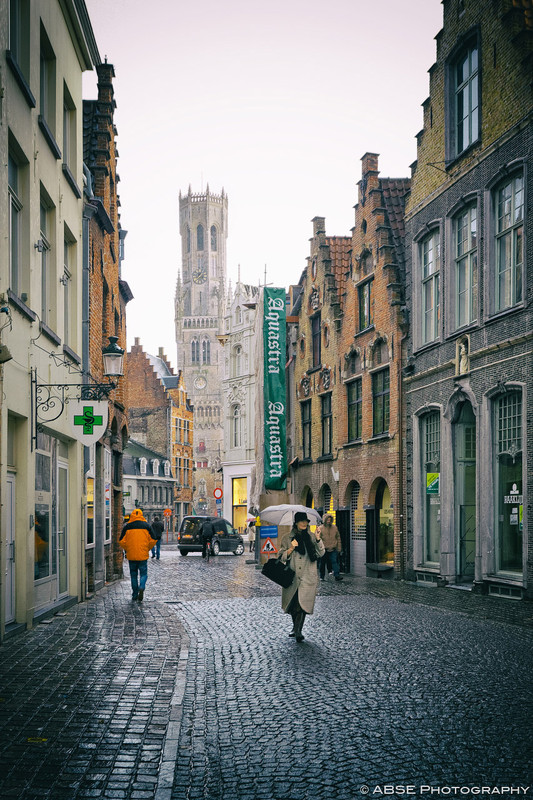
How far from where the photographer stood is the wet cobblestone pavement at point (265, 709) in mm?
5469

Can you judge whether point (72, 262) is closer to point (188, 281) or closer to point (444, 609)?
point (444, 609)

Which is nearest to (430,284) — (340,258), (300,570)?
(340,258)

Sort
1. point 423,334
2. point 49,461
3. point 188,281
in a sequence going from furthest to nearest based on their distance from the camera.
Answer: point 188,281, point 423,334, point 49,461

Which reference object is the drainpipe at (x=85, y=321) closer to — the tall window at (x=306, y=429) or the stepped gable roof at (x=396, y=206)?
the stepped gable roof at (x=396, y=206)

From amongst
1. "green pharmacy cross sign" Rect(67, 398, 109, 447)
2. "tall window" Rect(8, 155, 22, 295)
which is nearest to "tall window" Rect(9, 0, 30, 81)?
"tall window" Rect(8, 155, 22, 295)

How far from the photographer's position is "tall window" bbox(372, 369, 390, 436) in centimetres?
2543

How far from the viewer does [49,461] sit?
14.5 metres

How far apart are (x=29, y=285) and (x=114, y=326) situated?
11.9 m

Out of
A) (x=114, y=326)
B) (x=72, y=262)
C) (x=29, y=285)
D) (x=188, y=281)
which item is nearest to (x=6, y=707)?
(x=29, y=285)

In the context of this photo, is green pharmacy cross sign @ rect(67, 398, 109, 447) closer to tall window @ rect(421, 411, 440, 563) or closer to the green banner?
tall window @ rect(421, 411, 440, 563)

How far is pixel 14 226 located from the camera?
12.5 m

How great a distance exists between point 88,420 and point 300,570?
4.33 m

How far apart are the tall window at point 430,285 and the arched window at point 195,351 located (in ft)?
411

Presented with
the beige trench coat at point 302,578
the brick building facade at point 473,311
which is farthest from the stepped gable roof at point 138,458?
the beige trench coat at point 302,578
